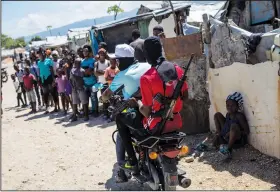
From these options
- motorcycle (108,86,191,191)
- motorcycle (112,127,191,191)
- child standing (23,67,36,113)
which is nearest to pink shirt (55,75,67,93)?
child standing (23,67,36,113)

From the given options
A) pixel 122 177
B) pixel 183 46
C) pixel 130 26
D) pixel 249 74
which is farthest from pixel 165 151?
pixel 130 26

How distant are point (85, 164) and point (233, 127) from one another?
2359mm

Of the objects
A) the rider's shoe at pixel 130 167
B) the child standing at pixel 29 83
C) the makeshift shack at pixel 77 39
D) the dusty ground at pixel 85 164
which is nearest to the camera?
the rider's shoe at pixel 130 167

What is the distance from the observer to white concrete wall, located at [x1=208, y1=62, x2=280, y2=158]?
4.35 metres

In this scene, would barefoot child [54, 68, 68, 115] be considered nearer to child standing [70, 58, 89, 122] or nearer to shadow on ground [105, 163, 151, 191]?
child standing [70, 58, 89, 122]

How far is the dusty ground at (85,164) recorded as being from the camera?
4.32 meters

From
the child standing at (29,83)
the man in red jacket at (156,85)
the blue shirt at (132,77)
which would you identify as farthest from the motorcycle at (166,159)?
the child standing at (29,83)

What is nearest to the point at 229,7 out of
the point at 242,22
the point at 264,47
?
the point at 242,22

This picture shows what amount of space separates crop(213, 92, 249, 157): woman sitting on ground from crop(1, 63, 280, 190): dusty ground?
155 mm

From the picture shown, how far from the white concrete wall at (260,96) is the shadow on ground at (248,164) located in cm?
11

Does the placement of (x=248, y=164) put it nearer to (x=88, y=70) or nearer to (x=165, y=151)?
(x=165, y=151)

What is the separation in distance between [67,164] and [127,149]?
2.06 metres

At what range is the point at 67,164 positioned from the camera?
579 cm

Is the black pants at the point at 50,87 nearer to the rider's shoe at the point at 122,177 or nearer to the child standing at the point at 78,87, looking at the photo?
the child standing at the point at 78,87
